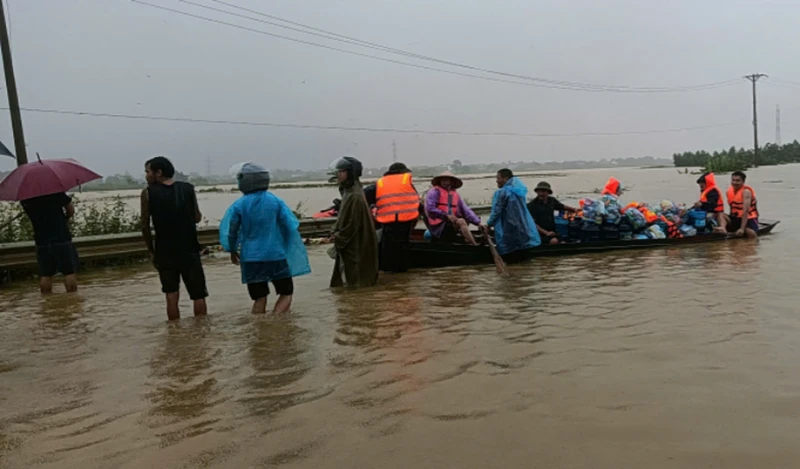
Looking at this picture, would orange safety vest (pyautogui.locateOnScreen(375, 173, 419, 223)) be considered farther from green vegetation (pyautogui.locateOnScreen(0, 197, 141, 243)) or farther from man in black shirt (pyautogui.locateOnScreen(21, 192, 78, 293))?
green vegetation (pyautogui.locateOnScreen(0, 197, 141, 243))

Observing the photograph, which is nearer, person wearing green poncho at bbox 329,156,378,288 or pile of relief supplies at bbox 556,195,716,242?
person wearing green poncho at bbox 329,156,378,288

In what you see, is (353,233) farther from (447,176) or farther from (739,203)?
(739,203)

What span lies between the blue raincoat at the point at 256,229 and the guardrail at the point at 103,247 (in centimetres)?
560

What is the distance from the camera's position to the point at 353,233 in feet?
25.9

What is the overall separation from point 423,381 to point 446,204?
5.73m

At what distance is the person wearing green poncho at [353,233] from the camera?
25.6ft

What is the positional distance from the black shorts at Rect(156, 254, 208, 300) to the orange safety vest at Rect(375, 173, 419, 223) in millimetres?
3168

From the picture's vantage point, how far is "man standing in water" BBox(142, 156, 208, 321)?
6020mm

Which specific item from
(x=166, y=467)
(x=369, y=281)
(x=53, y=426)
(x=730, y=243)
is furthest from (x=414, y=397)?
(x=730, y=243)

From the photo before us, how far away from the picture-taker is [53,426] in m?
3.65

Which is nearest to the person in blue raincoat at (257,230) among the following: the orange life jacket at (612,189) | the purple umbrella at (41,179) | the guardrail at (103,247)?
the purple umbrella at (41,179)

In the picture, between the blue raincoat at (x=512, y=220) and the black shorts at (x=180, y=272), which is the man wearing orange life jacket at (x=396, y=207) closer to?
the blue raincoat at (x=512, y=220)

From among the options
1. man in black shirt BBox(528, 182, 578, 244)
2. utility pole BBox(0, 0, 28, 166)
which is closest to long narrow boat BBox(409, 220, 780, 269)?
man in black shirt BBox(528, 182, 578, 244)

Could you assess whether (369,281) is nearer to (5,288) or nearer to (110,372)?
(110,372)
